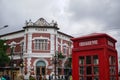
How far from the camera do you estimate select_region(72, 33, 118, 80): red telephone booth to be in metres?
6.89

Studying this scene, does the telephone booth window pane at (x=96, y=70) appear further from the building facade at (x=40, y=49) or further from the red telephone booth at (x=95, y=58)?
the building facade at (x=40, y=49)

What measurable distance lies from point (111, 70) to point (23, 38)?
130 ft

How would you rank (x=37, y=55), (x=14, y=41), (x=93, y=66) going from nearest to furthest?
1. (x=93, y=66)
2. (x=37, y=55)
3. (x=14, y=41)

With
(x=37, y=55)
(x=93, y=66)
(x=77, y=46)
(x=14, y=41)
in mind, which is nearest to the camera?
(x=93, y=66)

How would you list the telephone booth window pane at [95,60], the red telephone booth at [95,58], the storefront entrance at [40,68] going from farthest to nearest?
the storefront entrance at [40,68] < the telephone booth window pane at [95,60] < the red telephone booth at [95,58]

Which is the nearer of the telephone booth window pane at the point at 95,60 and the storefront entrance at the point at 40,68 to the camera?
the telephone booth window pane at the point at 95,60

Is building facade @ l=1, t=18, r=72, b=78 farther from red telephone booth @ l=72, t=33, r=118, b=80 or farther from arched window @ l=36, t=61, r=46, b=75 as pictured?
red telephone booth @ l=72, t=33, r=118, b=80

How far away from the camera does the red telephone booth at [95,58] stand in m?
6.89

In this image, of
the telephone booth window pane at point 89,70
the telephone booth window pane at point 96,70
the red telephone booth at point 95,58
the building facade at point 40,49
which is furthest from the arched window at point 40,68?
the telephone booth window pane at point 96,70

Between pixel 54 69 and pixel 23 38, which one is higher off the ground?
pixel 23 38

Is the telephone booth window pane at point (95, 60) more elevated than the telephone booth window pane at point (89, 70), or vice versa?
the telephone booth window pane at point (95, 60)

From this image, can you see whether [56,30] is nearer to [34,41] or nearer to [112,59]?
[34,41]

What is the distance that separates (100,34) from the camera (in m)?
7.17

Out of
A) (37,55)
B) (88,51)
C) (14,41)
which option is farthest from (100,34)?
(14,41)
